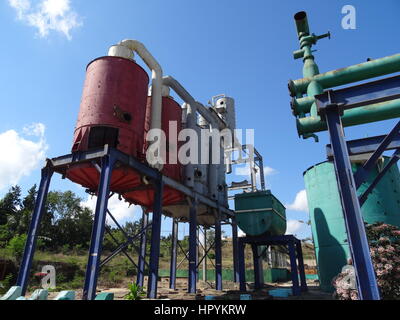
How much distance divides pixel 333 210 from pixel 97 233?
12485 mm

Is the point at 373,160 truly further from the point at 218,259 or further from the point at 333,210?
the point at 218,259

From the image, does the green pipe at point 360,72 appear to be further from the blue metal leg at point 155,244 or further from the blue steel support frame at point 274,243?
the blue steel support frame at point 274,243

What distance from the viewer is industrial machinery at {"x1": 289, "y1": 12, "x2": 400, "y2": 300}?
21.6 ft

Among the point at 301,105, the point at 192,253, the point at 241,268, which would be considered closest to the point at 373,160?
the point at 301,105

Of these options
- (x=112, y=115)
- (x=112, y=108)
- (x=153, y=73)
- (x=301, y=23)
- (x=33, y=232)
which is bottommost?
(x=33, y=232)

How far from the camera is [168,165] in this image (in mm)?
14930

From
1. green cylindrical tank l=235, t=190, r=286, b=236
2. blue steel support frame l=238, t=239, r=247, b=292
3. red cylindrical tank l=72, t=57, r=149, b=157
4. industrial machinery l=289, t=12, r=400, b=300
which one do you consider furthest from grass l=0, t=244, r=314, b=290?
industrial machinery l=289, t=12, r=400, b=300

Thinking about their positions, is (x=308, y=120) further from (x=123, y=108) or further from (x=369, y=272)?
(x=123, y=108)

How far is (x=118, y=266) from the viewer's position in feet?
105

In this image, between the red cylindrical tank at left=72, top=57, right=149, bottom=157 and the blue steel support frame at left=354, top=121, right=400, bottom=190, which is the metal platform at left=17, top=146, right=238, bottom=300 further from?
the blue steel support frame at left=354, top=121, right=400, bottom=190

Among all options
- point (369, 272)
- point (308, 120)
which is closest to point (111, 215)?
point (308, 120)
